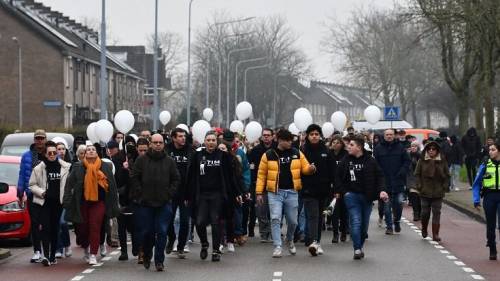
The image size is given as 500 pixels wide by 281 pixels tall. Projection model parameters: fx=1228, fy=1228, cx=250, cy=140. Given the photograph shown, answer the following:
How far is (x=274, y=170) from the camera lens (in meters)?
17.2

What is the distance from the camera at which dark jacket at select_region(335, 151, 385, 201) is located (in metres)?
17.2

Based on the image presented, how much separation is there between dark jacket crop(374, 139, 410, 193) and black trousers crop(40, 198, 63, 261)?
7079mm

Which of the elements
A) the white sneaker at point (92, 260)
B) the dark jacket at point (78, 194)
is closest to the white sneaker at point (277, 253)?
the dark jacket at point (78, 194)

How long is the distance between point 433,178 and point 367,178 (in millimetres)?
2804

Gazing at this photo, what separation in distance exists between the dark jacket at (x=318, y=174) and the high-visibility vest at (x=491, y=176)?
2212 millimetres

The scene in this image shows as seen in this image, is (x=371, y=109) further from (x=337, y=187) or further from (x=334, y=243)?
(x=337, y=187)

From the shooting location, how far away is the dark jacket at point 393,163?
21.4 metres

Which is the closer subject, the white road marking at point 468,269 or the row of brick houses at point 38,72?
the white road marking at point 468,269

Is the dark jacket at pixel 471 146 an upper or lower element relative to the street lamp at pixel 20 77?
lower

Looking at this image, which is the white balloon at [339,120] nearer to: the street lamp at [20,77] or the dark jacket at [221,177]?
the dark jacket at [221,177]

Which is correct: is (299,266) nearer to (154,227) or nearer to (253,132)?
(154,227)

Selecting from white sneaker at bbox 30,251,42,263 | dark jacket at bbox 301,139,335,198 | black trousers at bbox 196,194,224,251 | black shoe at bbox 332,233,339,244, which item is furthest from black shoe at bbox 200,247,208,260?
black shoe at bbox 332,233,339,244

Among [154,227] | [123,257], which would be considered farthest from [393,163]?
[154,227]

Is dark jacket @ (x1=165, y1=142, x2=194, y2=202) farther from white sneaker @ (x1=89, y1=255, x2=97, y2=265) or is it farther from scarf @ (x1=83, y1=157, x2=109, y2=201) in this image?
white sneaker @ (x1=89, y1=255, x2=97, y2=265)
